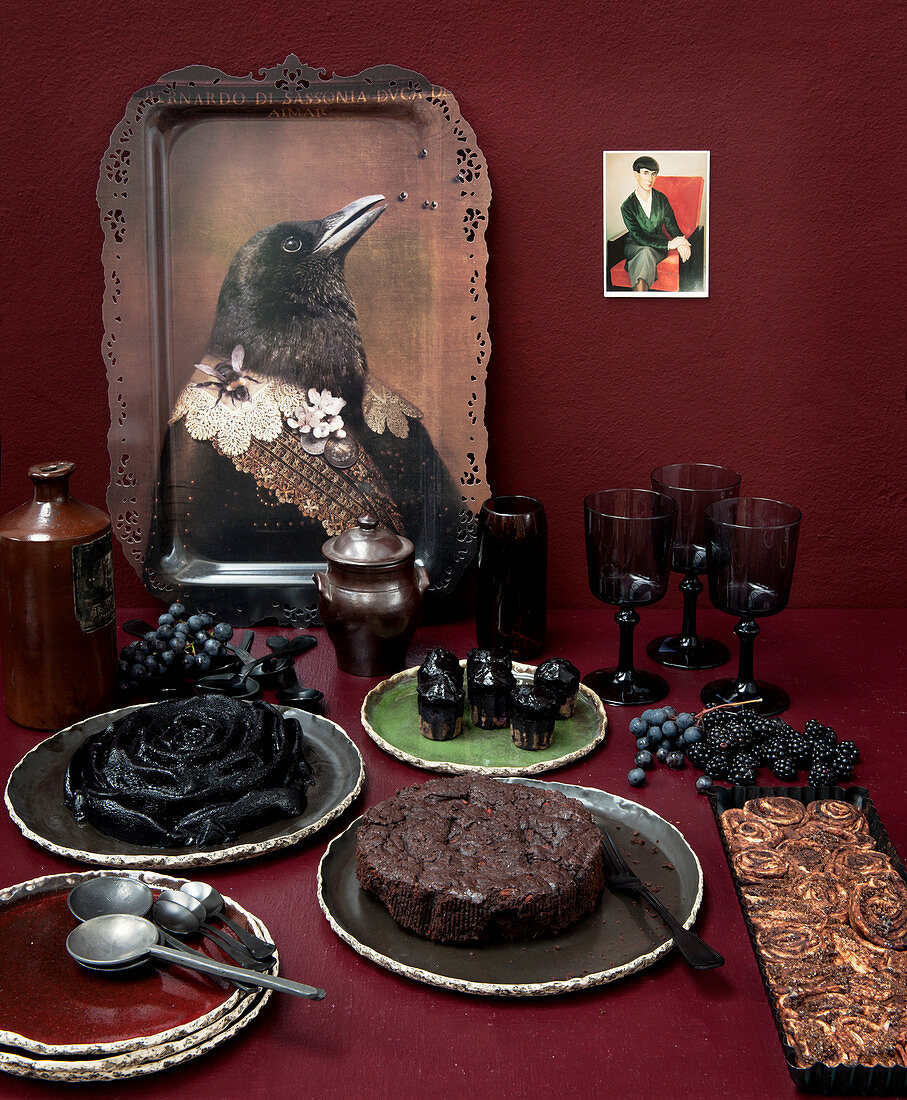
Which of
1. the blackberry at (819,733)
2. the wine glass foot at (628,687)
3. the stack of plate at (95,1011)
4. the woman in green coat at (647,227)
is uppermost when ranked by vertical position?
the woman in green coat at (647,227)

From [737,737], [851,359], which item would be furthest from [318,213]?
[737,737]

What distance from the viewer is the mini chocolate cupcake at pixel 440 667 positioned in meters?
1.33

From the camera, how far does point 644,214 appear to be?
1.63 metres

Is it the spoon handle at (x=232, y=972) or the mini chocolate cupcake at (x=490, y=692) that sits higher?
the mini chocolate cupcake at (x=490, y=692)

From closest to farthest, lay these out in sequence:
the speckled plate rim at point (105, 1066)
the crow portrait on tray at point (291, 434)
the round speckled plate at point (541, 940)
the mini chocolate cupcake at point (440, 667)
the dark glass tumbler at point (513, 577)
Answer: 1. the speckled plate rim at point (105, 1066)
2. the round speckled plate at point (541, 940)
3. the mini chocolate cupcake at point (440, 667)
4. the dark glass tumbler at point (513, 577)
5. the crow portrait on tray at point (291, 434)

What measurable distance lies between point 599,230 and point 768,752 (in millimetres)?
871

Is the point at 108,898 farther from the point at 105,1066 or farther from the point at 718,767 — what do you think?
the point at 718,767

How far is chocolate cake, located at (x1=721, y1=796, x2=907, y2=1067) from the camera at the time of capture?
0.82m

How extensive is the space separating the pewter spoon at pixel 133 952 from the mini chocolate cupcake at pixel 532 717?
49 centimetres

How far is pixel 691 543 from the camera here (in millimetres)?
1534

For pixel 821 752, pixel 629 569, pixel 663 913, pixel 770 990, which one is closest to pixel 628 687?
pixel 629 569

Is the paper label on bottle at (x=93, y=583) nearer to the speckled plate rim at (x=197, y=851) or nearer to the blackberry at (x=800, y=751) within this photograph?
the speckled plate rim at (x=197, y=851)

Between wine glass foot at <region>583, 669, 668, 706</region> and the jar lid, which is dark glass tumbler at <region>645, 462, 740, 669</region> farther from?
the jar lid

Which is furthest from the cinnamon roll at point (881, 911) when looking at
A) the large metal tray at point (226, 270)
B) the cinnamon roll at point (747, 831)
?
the large metal tray at point (226, 270)
